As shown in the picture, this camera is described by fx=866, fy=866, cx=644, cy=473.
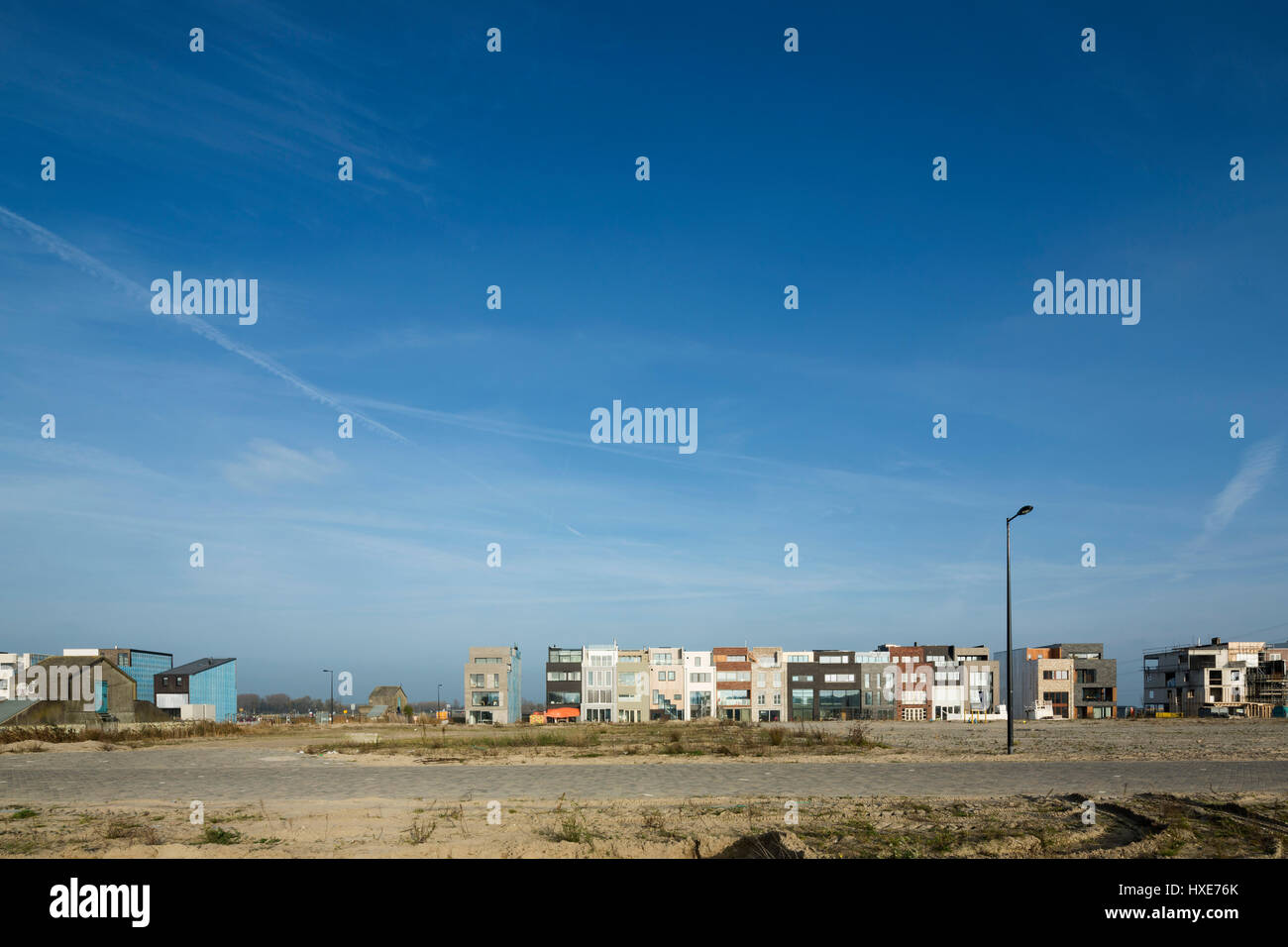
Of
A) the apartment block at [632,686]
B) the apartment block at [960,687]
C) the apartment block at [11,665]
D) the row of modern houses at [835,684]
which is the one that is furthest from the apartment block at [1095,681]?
the apartment block at [11,665]

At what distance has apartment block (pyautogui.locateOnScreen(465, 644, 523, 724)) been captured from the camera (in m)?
108

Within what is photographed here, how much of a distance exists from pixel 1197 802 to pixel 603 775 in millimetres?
14141

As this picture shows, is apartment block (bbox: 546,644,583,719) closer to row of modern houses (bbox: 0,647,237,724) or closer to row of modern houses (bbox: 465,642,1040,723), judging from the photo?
row of modern houses (bbox: 465,642,1040,723)

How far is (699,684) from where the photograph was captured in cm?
11688

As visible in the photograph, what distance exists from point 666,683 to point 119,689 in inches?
2473

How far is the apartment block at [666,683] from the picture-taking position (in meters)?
114

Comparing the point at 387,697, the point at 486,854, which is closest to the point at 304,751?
the point at 486,854

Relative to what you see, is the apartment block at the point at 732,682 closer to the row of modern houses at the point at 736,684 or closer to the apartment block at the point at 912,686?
the row of modern houses at the point at 736,684

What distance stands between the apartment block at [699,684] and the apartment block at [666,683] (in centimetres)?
95

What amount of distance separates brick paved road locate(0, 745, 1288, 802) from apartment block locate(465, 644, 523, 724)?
258ft

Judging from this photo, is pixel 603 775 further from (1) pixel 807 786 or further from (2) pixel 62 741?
(2) pixel 62 741

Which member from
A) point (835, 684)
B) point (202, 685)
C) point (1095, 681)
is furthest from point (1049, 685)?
point (202, 685)

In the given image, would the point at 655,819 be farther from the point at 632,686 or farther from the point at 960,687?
the point at 960,687
